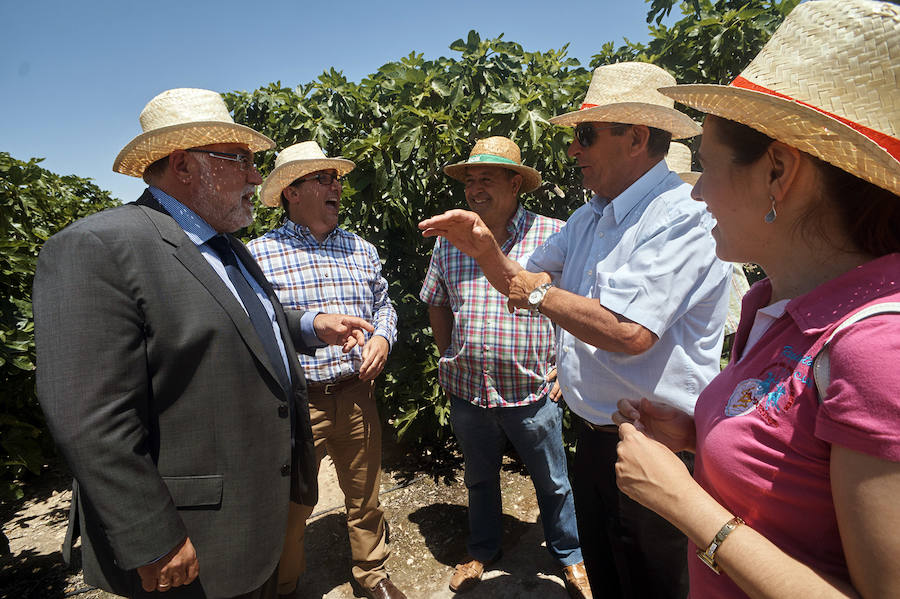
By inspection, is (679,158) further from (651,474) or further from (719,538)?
(719,538)

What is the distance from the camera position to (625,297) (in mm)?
1714

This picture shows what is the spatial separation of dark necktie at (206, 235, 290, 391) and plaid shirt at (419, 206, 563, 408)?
1.27 metres

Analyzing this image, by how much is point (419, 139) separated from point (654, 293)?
2.58 metres

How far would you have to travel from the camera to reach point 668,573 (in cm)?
191

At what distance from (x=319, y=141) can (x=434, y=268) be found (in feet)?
6.14

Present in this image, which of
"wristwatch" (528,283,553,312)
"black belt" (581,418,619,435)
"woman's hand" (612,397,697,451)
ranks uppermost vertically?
"wristwatch" (528,283,553,312)

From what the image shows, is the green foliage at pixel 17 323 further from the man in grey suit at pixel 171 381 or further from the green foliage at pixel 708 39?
the green foliage at pixel 708 39

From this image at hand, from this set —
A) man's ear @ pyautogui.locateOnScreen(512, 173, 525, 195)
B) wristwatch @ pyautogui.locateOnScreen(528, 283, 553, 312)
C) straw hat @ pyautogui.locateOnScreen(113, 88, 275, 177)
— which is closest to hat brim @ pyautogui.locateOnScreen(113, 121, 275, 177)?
straw hat @ pyautogui.locateOnScreen(113, 88, 275, 177)

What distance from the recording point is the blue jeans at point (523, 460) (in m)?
3.00

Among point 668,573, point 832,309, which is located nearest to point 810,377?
point 832,309

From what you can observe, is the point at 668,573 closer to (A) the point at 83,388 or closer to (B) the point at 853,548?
(B) the point at 853,548

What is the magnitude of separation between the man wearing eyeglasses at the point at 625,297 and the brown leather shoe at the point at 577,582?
97cm

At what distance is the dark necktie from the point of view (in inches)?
77.7

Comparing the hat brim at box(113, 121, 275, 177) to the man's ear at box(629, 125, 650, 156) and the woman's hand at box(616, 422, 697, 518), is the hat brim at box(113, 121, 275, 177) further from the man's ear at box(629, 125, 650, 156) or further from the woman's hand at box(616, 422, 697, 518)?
the woman's hand at box(616, 422, 697, 518)
